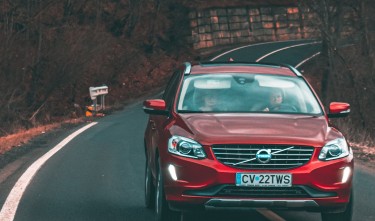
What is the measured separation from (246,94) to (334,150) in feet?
4.96

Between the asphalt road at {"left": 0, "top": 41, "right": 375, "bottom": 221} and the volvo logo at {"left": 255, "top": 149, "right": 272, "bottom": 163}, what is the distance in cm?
152

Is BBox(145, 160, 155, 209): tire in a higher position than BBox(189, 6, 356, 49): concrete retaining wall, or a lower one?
higher

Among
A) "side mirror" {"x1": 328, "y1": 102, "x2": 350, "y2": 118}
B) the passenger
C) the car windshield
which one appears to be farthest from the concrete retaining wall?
"side mirror" {"x1": 328, "y1": 102, "x2": 350, "y2": 118}

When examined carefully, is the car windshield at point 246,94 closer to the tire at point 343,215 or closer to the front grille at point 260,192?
the tire at point 343,215

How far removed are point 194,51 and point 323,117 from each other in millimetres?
52669

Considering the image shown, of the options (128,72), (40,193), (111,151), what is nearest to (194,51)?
(128,72)

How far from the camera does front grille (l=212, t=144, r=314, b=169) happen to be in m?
9.23

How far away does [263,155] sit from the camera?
9219 mm

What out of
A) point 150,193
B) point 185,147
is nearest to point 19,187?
point 150,193

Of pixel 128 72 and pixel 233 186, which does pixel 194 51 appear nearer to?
pixel 128 72

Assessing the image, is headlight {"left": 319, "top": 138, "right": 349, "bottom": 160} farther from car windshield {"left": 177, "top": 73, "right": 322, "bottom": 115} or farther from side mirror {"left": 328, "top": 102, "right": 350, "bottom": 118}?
car windshield {"left": 177, "top": 73, "right": 322, "bottom": 115}

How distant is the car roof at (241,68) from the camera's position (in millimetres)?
11247

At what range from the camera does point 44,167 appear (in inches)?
618

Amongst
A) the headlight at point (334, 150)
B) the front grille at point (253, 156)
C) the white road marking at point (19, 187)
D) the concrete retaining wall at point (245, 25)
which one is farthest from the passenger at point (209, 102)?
the concrete retaining wall at point (245, 25)
